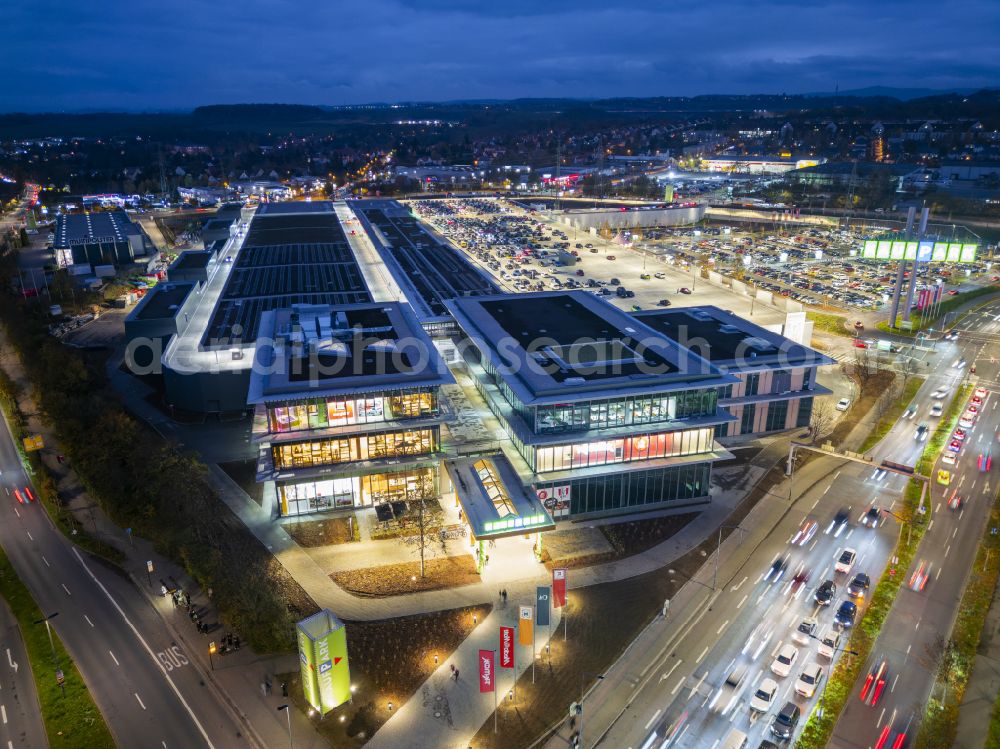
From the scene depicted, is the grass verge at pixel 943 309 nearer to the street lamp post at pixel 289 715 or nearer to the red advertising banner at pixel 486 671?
the red advertising banner at pixel 486 671

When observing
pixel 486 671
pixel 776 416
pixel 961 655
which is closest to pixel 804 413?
pixel 776 416

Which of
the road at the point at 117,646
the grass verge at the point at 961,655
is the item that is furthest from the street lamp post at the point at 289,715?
the grass verge at the point at 961,655

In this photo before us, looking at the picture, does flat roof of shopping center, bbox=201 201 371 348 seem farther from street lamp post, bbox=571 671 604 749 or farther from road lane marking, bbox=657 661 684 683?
road lane marking, bbox=657 661 684 683

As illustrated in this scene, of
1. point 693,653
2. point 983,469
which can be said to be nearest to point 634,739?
point 693,653

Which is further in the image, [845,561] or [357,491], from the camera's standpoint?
[357,491]

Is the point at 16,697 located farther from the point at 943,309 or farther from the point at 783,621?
the point at 943,309
